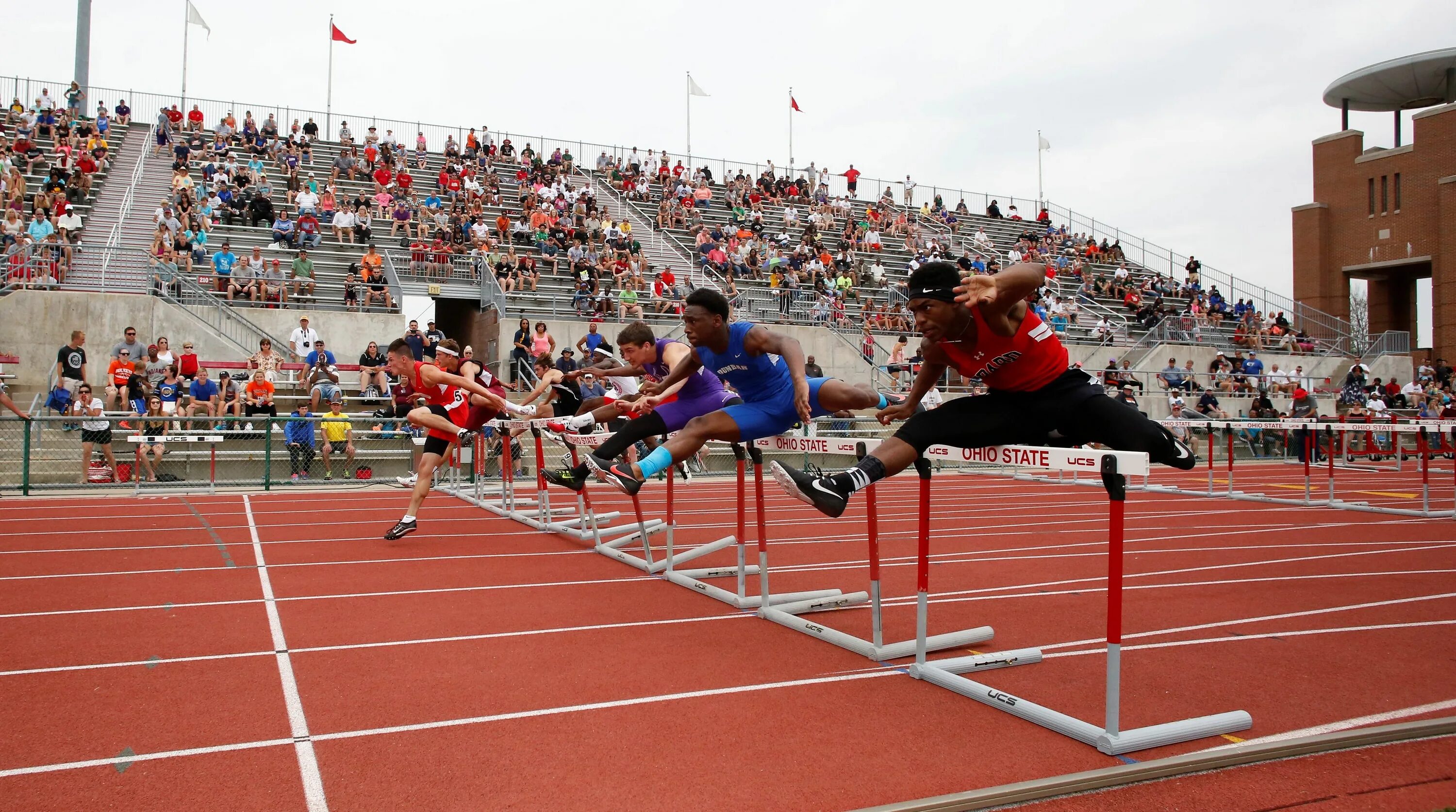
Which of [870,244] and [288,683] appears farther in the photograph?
[870,244]


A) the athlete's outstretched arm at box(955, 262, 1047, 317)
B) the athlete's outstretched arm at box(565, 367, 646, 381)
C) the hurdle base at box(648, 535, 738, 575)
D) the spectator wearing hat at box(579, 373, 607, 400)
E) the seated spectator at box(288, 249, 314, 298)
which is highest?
the seated spectator at box(288, 249, 314, 298)

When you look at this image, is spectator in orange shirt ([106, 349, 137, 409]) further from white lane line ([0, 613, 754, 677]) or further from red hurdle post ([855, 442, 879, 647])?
red hurdle post ([855, 442, 879, 647])

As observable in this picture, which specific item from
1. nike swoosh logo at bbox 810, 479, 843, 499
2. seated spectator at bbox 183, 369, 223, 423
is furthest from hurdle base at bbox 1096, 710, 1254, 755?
seated spectator at bbox 183, 369, 223, 423

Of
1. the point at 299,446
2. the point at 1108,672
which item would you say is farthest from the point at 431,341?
the point at 1108,672

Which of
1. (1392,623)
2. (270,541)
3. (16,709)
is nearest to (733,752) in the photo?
(16,709)

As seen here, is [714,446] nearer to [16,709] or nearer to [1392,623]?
[1392,623]

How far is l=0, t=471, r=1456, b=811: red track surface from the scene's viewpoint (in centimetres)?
342

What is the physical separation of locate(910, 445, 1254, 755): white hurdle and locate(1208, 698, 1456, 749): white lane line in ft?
0.41

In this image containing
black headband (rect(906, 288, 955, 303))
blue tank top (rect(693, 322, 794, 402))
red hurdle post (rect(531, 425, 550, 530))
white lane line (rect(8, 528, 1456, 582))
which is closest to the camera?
black headband (rect(906, 288, 955, 303))

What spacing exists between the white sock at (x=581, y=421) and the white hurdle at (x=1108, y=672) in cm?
435

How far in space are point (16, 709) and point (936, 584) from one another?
5.50 m

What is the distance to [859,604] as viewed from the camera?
636 centimetres

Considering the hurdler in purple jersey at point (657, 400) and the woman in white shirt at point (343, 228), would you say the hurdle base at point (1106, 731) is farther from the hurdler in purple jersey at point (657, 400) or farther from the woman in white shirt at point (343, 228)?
the woman in white shirt at point (343, 228)

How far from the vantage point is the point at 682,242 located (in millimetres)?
28375
